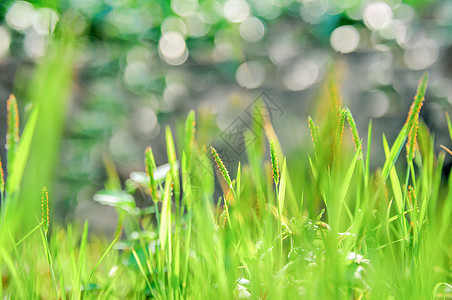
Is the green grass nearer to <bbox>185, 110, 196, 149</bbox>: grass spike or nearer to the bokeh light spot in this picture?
<bbox>185, 110, 196, 149</bbox>: grass spike

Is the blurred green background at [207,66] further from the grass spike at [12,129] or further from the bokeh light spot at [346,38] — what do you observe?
the grass spike at [12,129]

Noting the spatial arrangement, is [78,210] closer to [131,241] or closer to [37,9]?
[37,9]

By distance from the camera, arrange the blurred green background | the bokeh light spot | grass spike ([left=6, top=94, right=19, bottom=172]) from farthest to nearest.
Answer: the bokeh light spot → the blurred green background → grass spike ([left=6, top=94, right=19, bottom=172])

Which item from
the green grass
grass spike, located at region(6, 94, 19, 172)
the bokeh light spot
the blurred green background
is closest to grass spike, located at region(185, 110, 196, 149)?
the green grass

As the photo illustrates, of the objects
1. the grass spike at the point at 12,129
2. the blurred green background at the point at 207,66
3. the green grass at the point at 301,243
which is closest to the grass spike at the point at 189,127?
the green grass at the point at 301,243

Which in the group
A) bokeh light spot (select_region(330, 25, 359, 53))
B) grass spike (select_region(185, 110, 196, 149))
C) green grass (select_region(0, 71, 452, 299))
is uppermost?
bokeh light spot (select_region(330, 25, 359, 53))

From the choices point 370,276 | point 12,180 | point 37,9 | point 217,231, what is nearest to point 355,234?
point 370,276

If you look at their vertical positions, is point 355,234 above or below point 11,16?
below

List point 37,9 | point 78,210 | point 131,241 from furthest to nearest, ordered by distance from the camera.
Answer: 1. point 78,210
2. point 37,9
3. point 131,241

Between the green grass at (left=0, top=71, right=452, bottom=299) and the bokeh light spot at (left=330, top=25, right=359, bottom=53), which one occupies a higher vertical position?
the bokeh light spot at (left=330, top=25, right=359, bottom=53)
